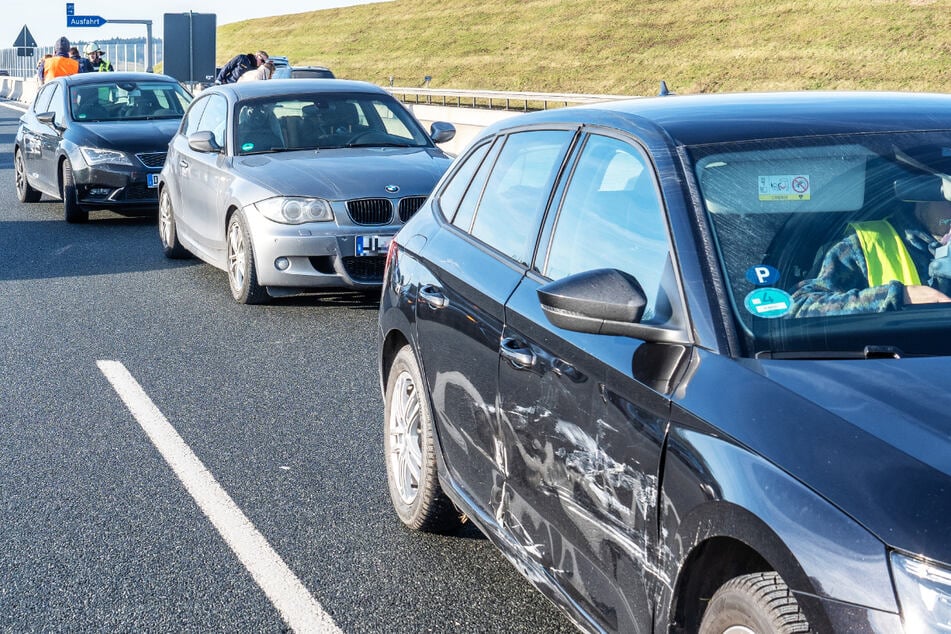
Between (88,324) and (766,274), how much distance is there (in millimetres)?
7203

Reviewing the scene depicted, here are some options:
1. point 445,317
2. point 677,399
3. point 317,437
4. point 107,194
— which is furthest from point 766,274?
point 107,194

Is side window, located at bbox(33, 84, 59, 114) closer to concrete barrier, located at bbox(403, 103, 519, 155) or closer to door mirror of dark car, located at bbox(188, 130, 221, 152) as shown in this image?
concrete barrier, located at bbox(403, 103, 519, 155)

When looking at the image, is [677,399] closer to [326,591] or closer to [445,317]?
[445,317]

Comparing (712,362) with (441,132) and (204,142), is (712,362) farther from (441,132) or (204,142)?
(441,132)

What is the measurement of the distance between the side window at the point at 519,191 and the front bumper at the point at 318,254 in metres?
5.08

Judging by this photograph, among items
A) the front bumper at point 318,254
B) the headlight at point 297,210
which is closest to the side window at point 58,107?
the headlight at point 297,210

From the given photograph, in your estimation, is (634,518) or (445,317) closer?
(634,518)

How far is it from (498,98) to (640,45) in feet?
112

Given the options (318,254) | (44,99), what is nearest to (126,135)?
(44,99)

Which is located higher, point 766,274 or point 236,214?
point 766,274

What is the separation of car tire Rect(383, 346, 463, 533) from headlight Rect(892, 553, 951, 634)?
2552mm

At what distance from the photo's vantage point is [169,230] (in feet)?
41.8

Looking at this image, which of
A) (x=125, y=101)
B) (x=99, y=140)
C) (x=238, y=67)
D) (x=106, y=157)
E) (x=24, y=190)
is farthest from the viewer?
(x=238, y=67)

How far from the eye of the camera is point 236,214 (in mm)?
10359
